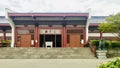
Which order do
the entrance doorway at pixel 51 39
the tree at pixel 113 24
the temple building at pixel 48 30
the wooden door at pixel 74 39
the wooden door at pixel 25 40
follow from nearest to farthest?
the tree at pixel 113 24 → the temple building at pixel 48 30 → the wooden door at pixel 74 39 → the wooden door at pixel 25 40 → the entrance doorway at pixel 51 39

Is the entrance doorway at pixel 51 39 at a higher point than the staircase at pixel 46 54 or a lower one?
higher

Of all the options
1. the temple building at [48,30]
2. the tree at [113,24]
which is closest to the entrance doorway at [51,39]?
the temple building at [48,30]

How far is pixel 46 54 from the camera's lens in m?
27.9

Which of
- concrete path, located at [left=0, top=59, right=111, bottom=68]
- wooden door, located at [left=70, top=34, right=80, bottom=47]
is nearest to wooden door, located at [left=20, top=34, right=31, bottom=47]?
wooden door, located at [left=70, top=34, right=80, bottom=47]

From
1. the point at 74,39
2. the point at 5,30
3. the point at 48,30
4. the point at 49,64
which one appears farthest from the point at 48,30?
the point at 49,64

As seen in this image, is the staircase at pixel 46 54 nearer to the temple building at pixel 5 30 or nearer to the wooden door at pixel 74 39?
the wooden door at pixel 74 39

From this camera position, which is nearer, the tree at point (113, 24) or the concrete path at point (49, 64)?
the concrete path at point (49, 64)

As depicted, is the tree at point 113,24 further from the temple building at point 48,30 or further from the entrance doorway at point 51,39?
the entrance doorway at point 51,39

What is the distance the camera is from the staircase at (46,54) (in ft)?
86.8

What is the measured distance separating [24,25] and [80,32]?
338 inches

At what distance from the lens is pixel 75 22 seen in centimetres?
3934

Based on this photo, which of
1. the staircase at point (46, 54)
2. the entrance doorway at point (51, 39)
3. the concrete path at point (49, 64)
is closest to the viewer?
the concrete path at point (49, 64)

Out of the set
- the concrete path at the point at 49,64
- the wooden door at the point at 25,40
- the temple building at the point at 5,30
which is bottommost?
the concrete path at the point at 49,64

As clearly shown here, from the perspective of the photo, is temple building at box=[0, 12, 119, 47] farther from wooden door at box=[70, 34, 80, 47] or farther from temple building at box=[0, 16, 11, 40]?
temple building at box=[0, 16, 11, 40]
